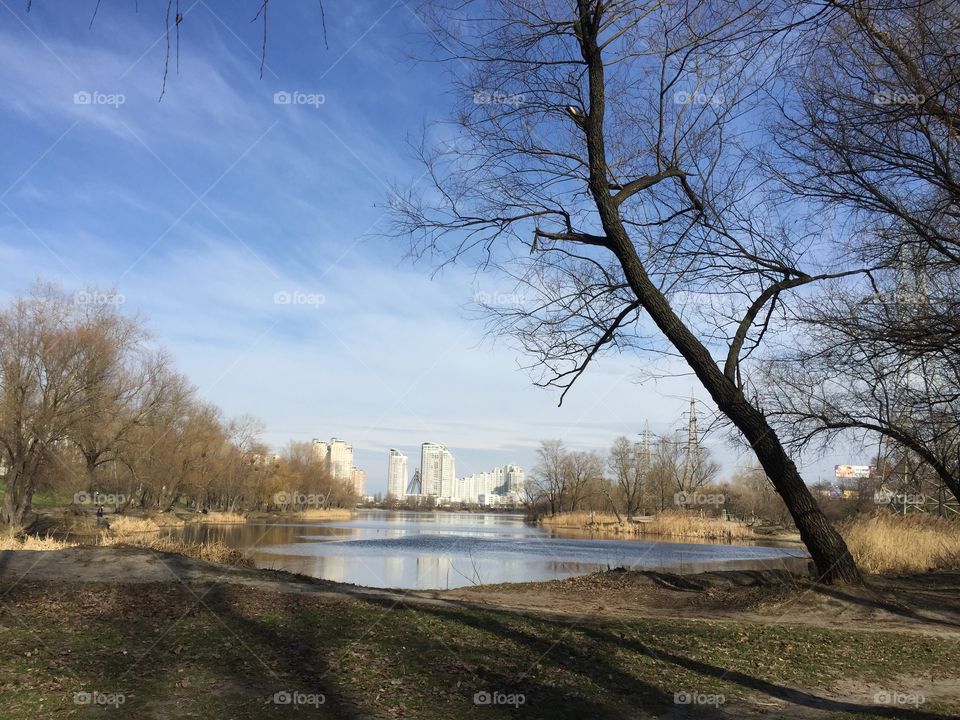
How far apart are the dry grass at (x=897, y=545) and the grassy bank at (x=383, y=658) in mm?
8859

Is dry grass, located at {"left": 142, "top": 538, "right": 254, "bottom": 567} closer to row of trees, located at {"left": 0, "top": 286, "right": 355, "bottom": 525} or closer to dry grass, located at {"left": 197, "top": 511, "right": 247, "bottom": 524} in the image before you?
row of trees, located at {"left": 0, "top": 286, "right": 355, "bottom": 525}

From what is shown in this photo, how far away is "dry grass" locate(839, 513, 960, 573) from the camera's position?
16562 millimetres

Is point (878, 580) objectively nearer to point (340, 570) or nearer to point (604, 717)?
point (604, 717)

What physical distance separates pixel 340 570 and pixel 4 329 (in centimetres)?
1936

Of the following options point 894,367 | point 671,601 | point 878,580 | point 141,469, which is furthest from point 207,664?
point 141,469

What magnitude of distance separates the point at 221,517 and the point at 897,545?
55619 mm

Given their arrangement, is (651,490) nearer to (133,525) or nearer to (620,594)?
(133,525)

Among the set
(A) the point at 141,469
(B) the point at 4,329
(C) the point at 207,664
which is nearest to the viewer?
(C) the point at 207,664

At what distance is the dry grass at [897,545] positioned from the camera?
1656 cm

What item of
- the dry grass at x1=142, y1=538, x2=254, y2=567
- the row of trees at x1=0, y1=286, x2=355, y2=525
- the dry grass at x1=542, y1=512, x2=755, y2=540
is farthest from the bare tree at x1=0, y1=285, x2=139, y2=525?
the dry grass at x1=542, y1=512, x2=755, y2=540

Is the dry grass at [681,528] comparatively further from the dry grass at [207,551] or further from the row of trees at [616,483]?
the dry grass at [207,551]

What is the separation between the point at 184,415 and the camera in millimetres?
50219

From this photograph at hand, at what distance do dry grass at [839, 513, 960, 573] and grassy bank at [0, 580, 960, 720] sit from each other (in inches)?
349

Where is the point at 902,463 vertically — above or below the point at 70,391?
below
